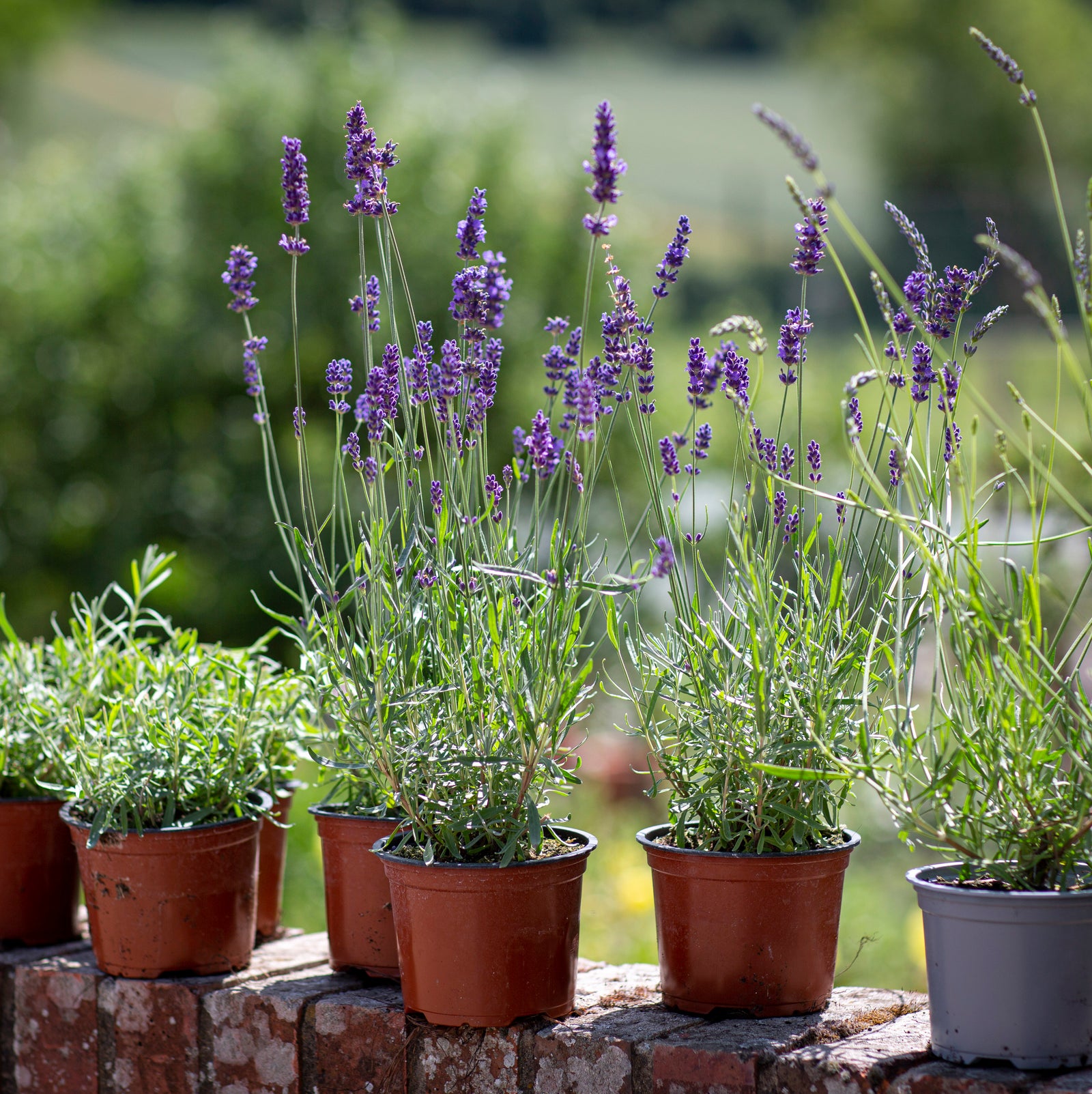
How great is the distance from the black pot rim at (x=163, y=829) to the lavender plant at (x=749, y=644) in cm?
65

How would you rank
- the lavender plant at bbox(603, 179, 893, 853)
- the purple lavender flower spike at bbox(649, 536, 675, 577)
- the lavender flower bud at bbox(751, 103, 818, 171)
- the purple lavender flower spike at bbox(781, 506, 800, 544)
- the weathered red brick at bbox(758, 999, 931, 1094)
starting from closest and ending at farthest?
the lavender flower bud at bbox(751, 103, 818, 171) < the purple lavender flower spike at bbox(649, 536, 675, 577) < the weathered red brick at bbox(758, 999, 931, 1094) < the lavender plant at bbox(603, 179, 893, 853) < the purple lavender flower spike at bbox(781, 506, 800, 544)

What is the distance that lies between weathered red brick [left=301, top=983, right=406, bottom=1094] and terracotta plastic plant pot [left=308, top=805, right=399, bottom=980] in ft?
0.27

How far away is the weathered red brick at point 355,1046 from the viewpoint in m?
1.62

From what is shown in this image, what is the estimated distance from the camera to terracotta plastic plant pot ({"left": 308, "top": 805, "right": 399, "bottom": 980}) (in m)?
1.76

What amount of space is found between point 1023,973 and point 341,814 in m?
0.96

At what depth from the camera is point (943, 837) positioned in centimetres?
133

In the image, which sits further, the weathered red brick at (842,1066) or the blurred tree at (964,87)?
the blurred tree at (964,87)

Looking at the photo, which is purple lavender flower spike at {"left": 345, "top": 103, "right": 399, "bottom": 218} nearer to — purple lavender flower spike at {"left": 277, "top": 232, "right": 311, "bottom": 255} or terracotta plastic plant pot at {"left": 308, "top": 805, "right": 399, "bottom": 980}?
purple lavender flower spike at {"left": 277, "top": 232, "right": 311, "bottom": 255}

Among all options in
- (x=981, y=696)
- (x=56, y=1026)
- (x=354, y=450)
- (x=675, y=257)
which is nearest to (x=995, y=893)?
(x=981, y=696)

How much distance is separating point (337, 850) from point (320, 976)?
0.22 metres

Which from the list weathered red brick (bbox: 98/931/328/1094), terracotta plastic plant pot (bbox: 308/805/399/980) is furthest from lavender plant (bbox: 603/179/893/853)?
weathered red brick (bbox: 98/931/328/1094)

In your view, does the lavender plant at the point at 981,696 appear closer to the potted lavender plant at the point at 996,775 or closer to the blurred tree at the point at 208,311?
the potted lavender plant at the point at 996,775

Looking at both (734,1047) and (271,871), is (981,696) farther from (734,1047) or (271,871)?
(271,871)

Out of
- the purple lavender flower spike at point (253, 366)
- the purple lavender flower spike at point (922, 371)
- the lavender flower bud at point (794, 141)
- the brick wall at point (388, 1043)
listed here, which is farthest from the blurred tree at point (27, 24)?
the lavender flower bud at point (794, 141)
